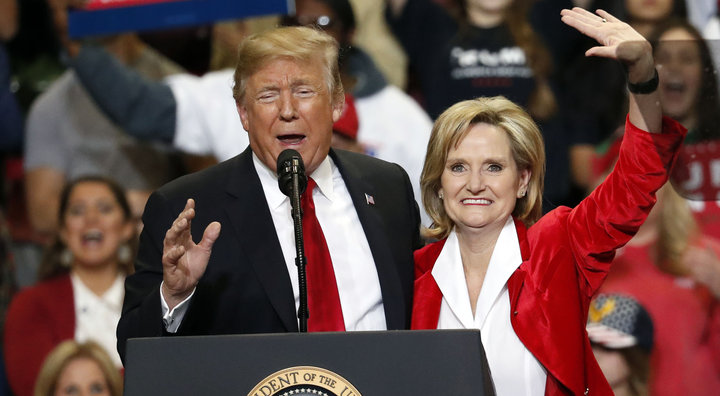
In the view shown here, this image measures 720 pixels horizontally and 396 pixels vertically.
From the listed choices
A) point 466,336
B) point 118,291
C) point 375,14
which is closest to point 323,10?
point 375,14

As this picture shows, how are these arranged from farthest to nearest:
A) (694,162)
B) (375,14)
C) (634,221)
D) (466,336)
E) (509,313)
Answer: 1. (375,14)
2. (694,162)
3. (509,313)
4. (634,221)
5. (466,336)

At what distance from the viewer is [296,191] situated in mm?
1965

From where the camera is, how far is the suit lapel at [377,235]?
229 cm

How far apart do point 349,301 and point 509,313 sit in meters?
0.35

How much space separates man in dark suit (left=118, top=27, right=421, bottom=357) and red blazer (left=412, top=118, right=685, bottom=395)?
5.9 inches

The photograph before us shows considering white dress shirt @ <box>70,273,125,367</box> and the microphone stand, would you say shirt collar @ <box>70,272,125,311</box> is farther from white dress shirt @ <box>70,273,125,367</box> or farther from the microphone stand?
the microphone stand

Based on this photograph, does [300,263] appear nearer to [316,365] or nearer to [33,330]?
[316,365]

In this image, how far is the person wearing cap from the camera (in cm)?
358

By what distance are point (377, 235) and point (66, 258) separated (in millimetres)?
2132

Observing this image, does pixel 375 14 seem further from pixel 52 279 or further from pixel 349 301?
pixel 349 301

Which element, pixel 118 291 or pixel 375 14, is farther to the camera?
pixel 375 14

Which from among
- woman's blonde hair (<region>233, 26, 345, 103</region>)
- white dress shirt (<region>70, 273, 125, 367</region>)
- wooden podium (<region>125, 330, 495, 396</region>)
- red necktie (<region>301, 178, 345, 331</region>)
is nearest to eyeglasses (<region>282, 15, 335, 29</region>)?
white dress shirt (<region>70, 273, 125, 367</region>)

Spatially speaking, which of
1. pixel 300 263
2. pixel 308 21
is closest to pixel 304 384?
pixel 300 263

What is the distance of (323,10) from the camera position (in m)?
4.09
